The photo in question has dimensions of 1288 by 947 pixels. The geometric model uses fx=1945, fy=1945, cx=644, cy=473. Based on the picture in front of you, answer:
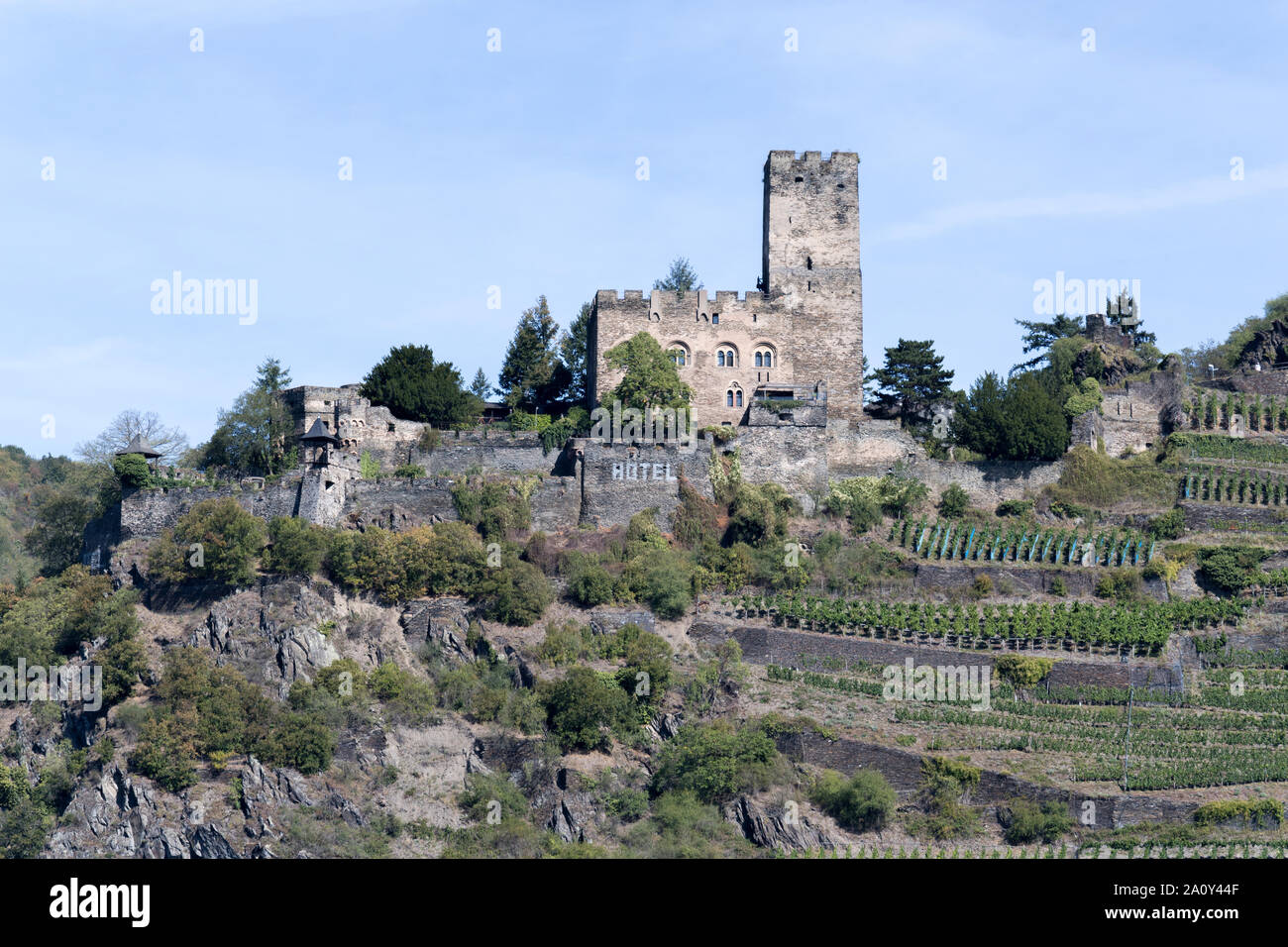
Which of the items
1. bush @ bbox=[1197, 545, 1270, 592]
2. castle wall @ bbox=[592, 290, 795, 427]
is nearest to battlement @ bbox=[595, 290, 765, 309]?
castle wall @ bbox=[592, 290, 795, 427]

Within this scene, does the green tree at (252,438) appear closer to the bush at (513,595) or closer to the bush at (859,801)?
the bush at (513,595)

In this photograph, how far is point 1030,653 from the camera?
168 feet

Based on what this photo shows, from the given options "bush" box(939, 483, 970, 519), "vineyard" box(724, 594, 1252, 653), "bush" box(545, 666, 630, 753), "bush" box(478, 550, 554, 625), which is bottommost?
"bush" box(545, 666, 630, 753)

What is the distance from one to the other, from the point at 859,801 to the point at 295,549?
1640cm

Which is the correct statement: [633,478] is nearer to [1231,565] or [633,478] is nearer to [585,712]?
[585,712]

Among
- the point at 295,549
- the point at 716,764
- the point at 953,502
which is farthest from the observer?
the point at 953,502

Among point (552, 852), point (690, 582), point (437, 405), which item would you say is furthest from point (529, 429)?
point (552, 852)

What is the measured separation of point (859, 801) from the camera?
44.8 meters

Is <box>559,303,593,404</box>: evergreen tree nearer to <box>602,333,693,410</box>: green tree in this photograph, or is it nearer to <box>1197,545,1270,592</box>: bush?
<box>602,333,693,410</box>: green tree

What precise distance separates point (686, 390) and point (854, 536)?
776 centimetres

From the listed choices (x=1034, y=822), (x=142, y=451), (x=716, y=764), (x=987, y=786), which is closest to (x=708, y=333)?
(x=142, y=451)

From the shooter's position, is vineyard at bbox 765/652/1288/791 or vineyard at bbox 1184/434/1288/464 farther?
vineyard at bbox 1184/434/1288/464

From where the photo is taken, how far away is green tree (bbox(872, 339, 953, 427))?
6325cm

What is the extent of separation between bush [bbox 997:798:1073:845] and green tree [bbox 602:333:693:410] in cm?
1884
